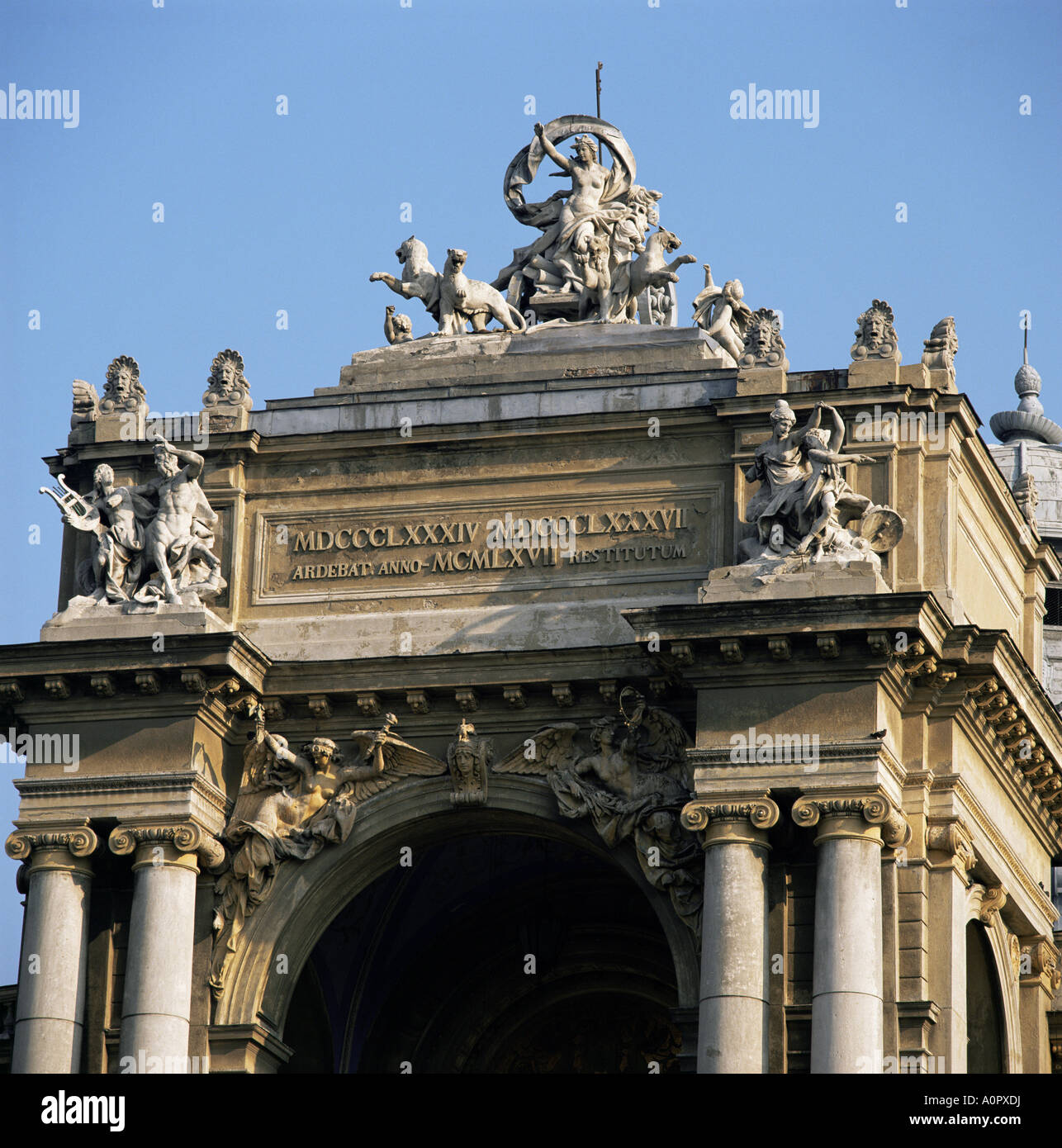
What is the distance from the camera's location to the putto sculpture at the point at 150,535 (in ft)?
110

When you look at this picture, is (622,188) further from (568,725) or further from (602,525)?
(568,725)

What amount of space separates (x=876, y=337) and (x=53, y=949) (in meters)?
10.4

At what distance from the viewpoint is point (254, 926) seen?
3281cm

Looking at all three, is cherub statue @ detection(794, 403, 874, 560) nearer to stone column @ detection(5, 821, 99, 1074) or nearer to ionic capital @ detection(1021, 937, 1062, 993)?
ionic capital @ detection(1021, 937, 1062, 993)

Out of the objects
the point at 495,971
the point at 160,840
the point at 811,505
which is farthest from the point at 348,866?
the point at 811,505

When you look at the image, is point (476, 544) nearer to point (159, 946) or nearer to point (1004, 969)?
point (159, 946)

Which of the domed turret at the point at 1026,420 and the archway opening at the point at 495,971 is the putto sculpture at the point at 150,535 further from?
the domed turret at the point at 1026,420

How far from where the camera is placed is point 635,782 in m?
32.2

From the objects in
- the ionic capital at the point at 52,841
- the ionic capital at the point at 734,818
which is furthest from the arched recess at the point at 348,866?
the ionic capital at the point at 52,841
